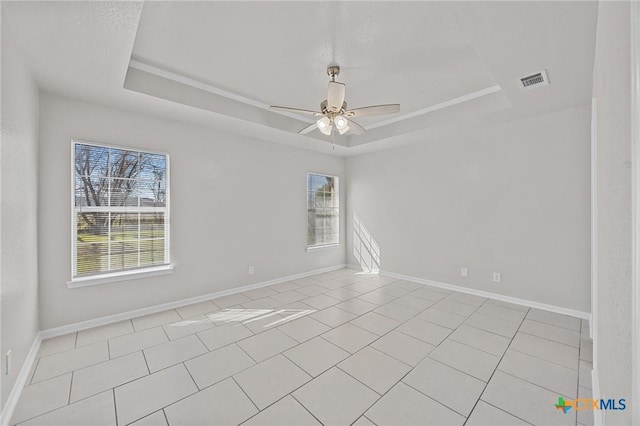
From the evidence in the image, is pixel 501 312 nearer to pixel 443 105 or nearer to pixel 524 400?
pixel 524 400

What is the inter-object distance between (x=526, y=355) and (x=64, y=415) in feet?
11.6

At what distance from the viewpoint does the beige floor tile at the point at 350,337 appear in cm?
259

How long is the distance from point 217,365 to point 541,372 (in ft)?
8.60

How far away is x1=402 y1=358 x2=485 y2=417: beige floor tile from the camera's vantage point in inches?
72.4

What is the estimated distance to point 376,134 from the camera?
4.71m

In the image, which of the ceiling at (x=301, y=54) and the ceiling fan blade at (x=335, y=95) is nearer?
the ceiling at (x=301, y=54)

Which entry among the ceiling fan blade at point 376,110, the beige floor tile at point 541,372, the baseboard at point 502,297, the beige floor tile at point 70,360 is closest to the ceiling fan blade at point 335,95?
the ceiling fan blade at point 376,110

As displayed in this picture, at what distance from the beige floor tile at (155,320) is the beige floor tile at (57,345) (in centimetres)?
53

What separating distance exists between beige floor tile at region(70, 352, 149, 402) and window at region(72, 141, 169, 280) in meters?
1.26

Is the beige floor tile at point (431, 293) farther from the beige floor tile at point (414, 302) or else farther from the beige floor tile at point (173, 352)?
the beige floor tile at point (173, 352)

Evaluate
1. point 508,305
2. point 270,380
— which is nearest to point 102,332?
point 270,380

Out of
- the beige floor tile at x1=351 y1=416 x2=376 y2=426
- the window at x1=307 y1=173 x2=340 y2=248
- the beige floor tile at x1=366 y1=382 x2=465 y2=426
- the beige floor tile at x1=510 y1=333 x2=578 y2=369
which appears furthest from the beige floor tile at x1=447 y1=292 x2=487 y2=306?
the beige floor tile at x1=351 y1=416 x2=376 y2=426

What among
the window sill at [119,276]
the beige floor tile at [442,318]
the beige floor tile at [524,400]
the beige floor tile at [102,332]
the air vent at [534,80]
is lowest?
the beige floor tile at [524,400]

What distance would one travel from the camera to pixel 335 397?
1.89 metres
